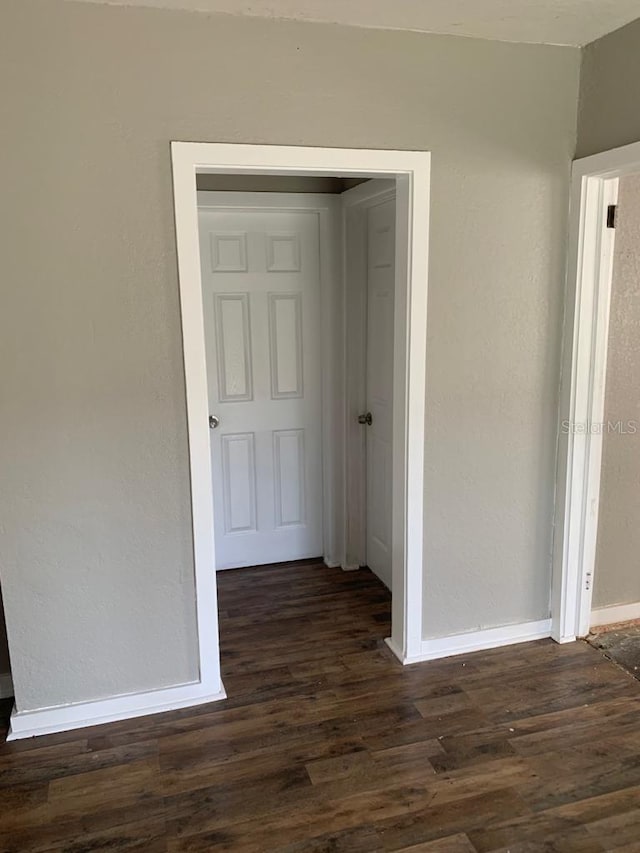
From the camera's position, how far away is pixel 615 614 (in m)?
3.05

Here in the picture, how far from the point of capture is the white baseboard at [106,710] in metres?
2.37

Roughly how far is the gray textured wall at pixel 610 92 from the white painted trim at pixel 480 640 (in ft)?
6.52

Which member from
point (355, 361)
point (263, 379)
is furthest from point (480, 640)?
point (263, 379)

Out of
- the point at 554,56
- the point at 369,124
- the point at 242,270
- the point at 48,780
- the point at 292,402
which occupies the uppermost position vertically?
the point at 554,56

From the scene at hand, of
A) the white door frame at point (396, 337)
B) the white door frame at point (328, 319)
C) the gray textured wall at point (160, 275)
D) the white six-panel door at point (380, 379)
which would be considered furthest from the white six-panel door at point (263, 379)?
the gray textured wall at point (160, 275)

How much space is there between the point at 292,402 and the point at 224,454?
1.54ft

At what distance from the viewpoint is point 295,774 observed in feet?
7.09

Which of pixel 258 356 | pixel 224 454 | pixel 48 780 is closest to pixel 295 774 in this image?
pixel 48 780

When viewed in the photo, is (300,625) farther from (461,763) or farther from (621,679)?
(621,679)

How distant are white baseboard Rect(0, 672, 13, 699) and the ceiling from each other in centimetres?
238

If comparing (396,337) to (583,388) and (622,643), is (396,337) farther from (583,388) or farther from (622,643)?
(622,643)

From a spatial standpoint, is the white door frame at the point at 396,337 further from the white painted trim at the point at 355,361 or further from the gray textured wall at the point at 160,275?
the white painted trim at the point at 355,361

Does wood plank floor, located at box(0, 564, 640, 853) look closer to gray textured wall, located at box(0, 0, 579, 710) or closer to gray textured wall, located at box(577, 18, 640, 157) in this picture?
gray textured wall, located at box(0, 0, 579, 710)

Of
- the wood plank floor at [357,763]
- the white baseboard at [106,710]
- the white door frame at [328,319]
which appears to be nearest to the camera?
the wood plank floor at [357,763]
